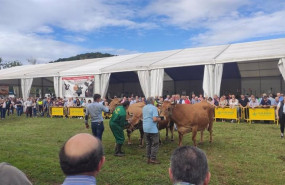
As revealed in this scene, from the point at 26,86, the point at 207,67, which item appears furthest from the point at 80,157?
the point at 26,86

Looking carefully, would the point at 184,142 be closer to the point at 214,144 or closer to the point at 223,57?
the point at 214,144

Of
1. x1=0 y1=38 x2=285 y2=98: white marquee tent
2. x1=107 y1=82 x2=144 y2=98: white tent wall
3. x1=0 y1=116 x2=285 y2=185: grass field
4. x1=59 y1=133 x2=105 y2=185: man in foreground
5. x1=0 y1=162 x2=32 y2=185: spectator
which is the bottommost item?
x1=0 y1=116 x2=285 y2=185: grass field

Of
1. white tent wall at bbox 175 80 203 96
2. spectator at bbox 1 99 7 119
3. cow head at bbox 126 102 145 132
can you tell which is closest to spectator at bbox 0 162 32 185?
cow head at bbox 126 102 145 132

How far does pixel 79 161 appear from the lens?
183cm

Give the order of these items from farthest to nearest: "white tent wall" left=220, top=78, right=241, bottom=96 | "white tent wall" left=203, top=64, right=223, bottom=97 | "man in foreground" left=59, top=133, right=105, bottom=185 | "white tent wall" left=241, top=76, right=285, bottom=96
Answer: "white tent wall" left=220, top=78, right=241, bottom=96 → "white tent wall" left=241, top=76, right=285, bottom=96 → "white tent wall" left=203, top=64, right=223, bottom=97 → "man in foreground" left=59, top=133, right=105, bottom=185

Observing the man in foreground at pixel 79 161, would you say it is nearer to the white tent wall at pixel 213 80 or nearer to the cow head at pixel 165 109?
the cow head at pixel 165 109

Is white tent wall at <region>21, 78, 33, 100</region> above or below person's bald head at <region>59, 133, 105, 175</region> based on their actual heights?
above

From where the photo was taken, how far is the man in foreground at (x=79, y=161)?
184 cm

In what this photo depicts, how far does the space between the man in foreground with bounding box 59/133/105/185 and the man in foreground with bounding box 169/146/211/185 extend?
0.54 meters

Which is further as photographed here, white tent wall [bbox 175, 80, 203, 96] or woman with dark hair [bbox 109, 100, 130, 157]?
white tent wall [bbox 175, 80, 203, 96]

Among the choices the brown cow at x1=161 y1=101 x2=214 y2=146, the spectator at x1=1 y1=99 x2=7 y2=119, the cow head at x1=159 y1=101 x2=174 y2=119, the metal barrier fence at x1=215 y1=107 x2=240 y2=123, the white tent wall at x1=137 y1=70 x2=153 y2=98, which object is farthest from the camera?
the spectator at x1=1 y1=99 x2=7 y2=119

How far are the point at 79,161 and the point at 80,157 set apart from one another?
0.03 meters

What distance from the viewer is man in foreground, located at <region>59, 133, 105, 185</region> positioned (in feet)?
6.02

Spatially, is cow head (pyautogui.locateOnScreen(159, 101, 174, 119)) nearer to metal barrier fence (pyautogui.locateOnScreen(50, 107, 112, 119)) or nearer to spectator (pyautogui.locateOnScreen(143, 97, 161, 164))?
spectator (pyautogui.locateOnScreen(143, 97, 161, 164))
